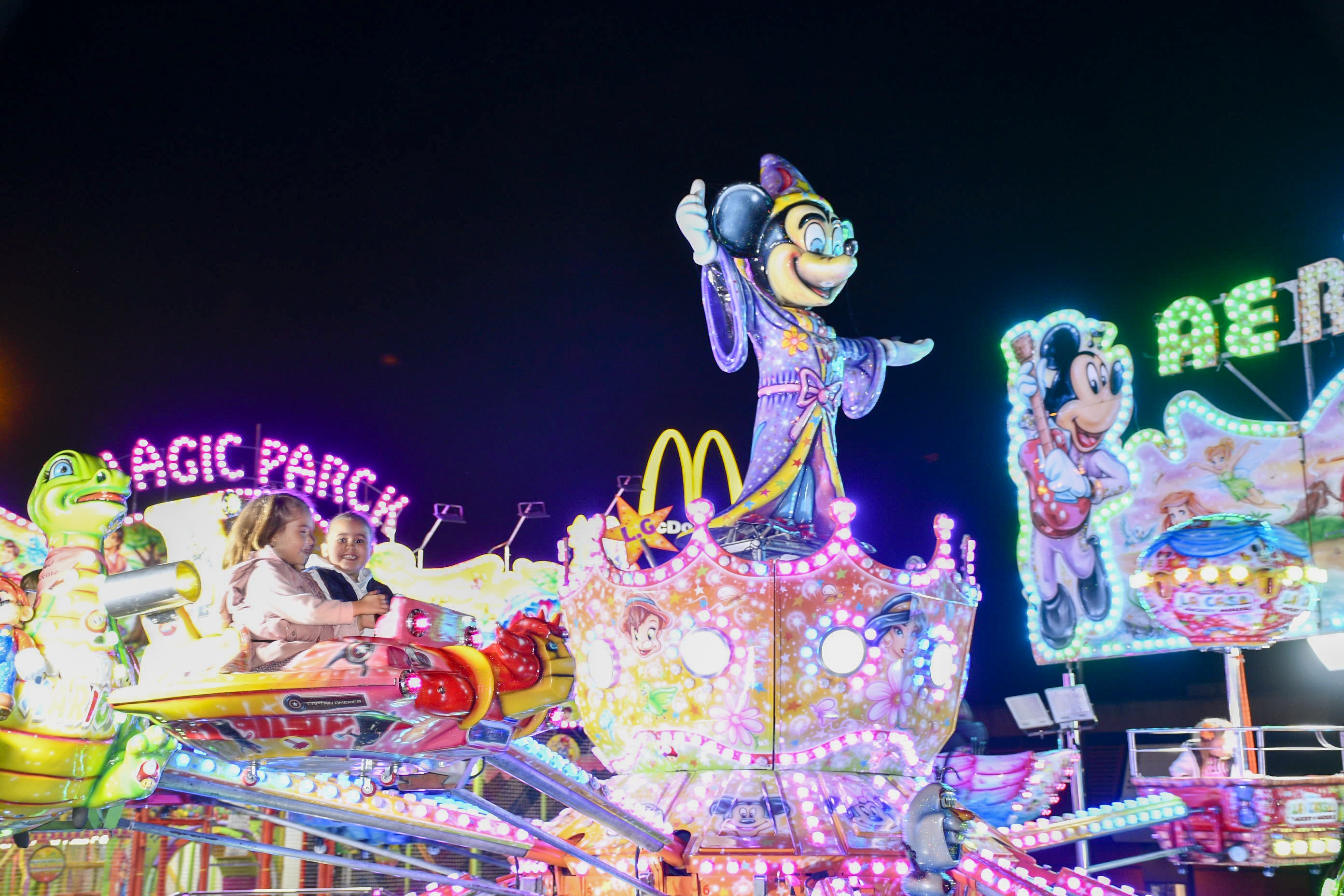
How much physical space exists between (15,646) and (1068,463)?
14057 mm

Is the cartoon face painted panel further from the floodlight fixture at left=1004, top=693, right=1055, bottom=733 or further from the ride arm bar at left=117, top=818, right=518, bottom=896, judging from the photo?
the floodlight fixture at left=1004, top=693, right=1055, bottom=733

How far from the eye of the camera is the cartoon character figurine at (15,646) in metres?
4.76

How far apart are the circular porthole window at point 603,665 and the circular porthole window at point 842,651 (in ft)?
5.19

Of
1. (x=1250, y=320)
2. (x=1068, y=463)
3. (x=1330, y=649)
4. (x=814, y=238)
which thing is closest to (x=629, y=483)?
(x=1068, y=463)

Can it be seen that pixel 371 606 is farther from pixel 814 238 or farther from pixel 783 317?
pixel 814 238

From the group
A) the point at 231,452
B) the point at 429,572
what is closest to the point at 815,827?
the point at 429,572

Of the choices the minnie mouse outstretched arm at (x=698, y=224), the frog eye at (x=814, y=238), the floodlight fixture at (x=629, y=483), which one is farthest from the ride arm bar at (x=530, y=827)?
the floodlight fixture at (x=629, y=483)

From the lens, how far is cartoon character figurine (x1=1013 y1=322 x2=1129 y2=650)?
16.3 metres

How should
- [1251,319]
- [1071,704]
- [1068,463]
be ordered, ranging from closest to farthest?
[1071,704] → [1251,319] → [1068,463]

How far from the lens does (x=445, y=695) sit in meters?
4.56

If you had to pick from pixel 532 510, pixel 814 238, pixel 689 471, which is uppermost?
pixel 532 510

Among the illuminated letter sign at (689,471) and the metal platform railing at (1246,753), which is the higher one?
the illuminated letter sign at (689,471)

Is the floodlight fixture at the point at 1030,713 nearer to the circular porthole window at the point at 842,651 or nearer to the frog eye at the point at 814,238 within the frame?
the circular porthole window at the point at 842,651

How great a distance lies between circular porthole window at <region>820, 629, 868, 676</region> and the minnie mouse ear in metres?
3.39
